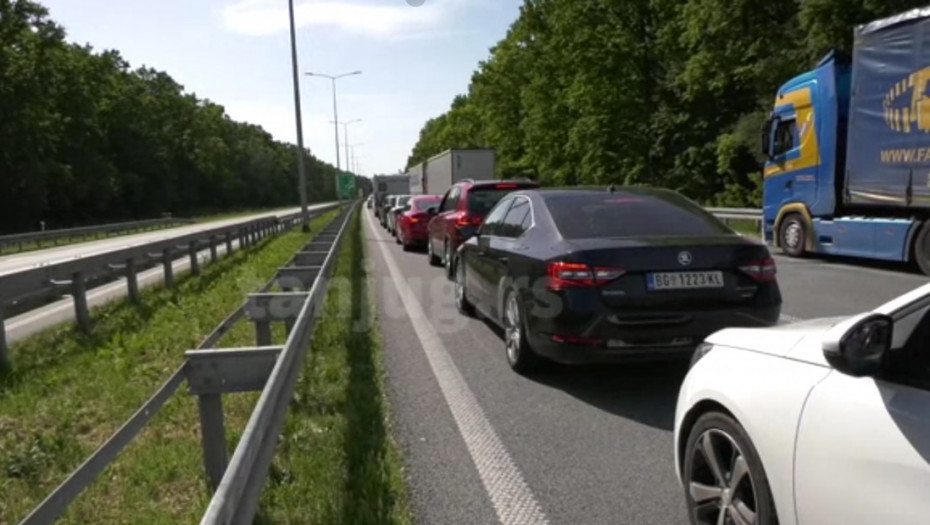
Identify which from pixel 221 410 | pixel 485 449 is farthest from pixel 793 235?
pixel 221 410

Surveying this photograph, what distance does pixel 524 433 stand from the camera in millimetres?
4801

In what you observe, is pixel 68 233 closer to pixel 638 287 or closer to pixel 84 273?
pixel 84 273

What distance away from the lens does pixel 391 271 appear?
14.9 m

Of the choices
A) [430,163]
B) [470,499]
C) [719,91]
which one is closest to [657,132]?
[719,91]

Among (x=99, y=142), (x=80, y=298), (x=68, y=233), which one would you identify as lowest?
(x=68, y=233)

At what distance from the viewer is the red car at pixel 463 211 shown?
504 inches

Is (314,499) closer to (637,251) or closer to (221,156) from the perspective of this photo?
(637,251)

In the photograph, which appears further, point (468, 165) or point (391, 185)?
point (391, 185)

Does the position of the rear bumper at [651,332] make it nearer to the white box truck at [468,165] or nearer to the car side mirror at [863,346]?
the car side mirror at [863,346]

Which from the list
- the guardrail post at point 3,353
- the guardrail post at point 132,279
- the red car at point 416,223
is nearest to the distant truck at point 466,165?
the red car at point 416,223

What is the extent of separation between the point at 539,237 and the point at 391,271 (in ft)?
29.5

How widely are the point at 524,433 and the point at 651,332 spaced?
1.16 meters

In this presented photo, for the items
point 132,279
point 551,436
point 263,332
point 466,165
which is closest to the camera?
point 551,436

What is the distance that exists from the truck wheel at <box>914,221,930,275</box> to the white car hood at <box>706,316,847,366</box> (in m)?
9.82
